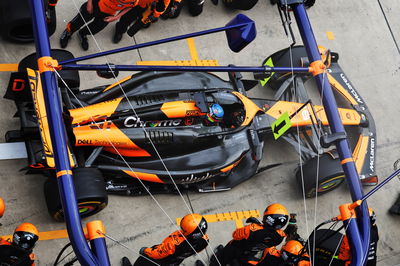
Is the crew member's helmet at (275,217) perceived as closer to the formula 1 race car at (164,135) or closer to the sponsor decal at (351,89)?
the formula 1 race car at (164,135)

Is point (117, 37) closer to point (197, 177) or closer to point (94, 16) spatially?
point (94, 16)

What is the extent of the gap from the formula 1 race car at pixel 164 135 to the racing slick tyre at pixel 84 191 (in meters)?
0.01

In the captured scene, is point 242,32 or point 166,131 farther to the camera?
point 166,131

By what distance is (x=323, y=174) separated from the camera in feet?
31.7

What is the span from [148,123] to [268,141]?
233 centimetres

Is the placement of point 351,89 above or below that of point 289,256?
above

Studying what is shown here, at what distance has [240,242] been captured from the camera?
27.6 feet

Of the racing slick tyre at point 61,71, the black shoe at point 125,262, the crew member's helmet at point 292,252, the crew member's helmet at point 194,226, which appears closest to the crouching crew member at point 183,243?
the crew member's helmet at point 194,226

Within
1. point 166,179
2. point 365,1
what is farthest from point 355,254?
point 365,1

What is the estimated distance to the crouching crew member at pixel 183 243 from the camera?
7645 millimetres

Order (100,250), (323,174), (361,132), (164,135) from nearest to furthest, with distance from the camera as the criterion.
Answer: (100,250) < (164,135) < (323,174) < (361,132)

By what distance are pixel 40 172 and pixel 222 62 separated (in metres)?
3.82

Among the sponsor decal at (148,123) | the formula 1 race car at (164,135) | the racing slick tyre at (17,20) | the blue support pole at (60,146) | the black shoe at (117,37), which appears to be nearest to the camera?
the blue support pole at (60,146)

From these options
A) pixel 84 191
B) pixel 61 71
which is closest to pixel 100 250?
pixel 84 191
